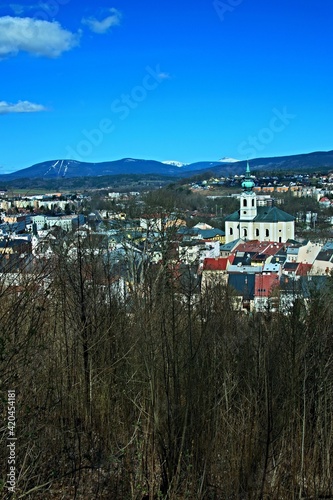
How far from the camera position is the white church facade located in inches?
1657

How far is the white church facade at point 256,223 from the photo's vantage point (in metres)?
42.1

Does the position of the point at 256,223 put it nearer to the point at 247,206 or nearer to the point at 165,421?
the point at 247,206

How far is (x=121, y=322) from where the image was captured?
4.65 meters

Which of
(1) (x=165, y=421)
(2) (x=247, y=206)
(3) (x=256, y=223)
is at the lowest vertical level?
(3) (x=256, y=223)

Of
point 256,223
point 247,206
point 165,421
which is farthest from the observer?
point 247,206

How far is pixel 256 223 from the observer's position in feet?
140

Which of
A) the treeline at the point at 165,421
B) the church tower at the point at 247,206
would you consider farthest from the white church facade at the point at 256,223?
the treeline at the point at 165,421

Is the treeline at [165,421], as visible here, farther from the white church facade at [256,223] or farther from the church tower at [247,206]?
the church tower at [247,206]

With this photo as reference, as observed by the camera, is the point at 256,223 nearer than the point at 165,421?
No

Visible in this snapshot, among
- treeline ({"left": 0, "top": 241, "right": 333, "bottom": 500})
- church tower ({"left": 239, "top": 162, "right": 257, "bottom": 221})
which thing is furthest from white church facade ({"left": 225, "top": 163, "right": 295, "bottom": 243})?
treeline ({"left": 0, "top": 241, "right": 333, "bottom": 500})

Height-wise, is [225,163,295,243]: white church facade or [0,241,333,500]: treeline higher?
[0,241,333,500]: treeline

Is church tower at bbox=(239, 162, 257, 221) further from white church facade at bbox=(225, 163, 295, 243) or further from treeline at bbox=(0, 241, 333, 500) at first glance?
treeline at bbox=(0, 241, 333, 500)

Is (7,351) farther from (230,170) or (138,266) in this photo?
(230,170)

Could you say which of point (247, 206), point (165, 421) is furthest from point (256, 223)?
point (165, 421)
